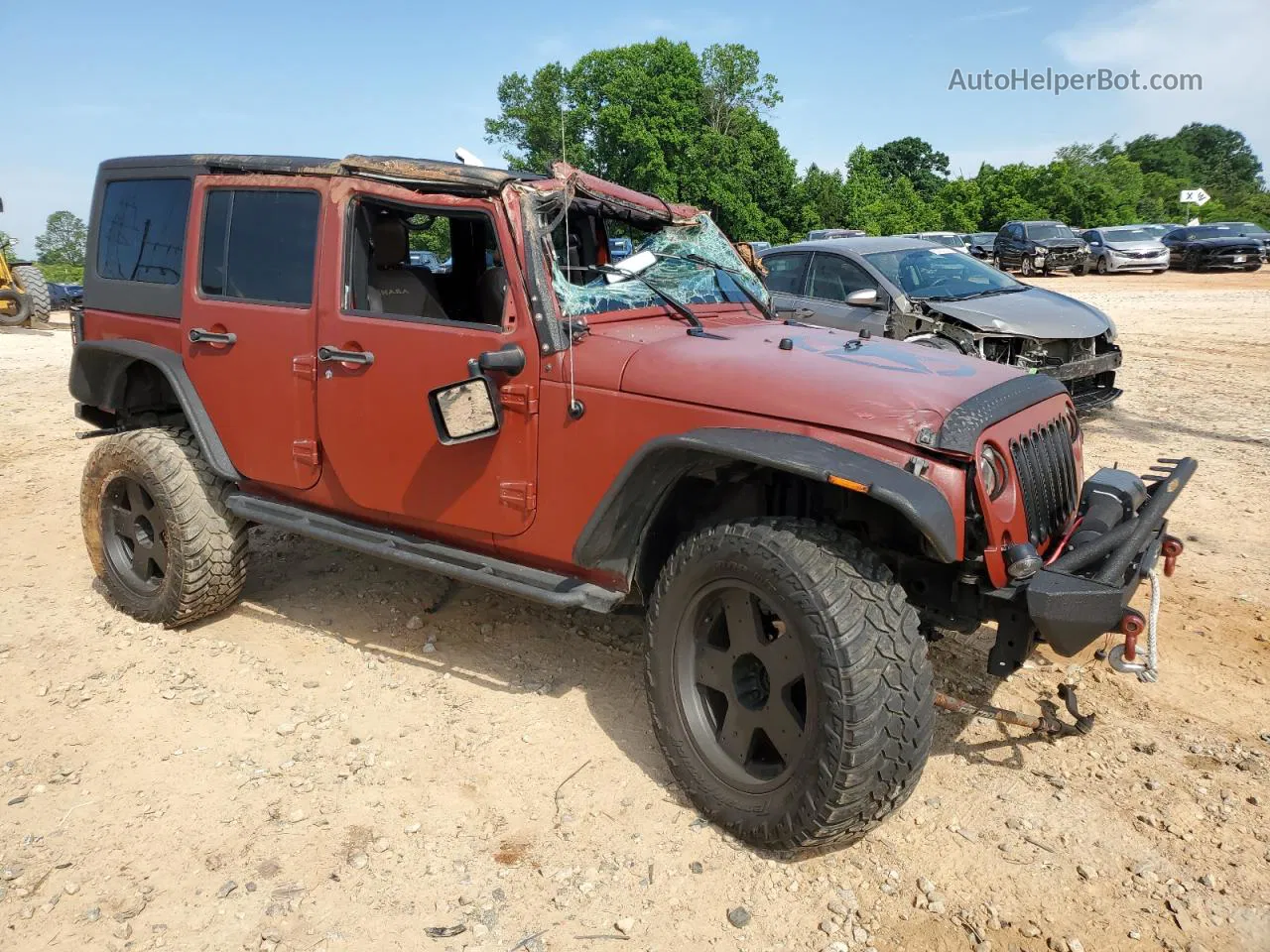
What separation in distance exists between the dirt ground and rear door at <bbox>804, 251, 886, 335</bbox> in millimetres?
3833

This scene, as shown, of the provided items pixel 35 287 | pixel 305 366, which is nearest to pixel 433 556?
pixel 305 366

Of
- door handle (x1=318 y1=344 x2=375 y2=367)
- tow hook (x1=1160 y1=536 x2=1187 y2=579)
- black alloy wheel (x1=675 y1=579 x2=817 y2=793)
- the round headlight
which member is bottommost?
black alloy wheel (x1=675 y1=579 x2=817 y2=793)

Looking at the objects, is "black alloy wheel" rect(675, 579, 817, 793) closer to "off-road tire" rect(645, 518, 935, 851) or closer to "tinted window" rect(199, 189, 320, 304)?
"off-road tire" rect(645, 518, 935, 851)

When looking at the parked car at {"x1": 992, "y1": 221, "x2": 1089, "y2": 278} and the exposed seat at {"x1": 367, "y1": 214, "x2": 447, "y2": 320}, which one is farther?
the parked car at {"x1": 992, "y1": 221, "x2": 1089, "y2": 278}

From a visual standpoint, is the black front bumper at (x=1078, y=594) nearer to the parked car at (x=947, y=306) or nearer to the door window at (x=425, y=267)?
the door window at (x=425, y=267)

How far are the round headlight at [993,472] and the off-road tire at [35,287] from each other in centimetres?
1938

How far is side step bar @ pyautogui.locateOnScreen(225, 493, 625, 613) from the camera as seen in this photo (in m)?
3.32

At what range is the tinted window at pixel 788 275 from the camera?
353 inches

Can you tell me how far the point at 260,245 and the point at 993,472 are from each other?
312 centimetres

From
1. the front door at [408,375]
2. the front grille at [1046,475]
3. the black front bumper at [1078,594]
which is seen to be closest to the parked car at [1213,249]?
the front grille at [1046,475]

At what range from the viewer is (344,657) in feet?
14.1

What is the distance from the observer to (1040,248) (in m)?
25.6

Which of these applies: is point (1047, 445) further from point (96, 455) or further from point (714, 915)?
point (96, 455)

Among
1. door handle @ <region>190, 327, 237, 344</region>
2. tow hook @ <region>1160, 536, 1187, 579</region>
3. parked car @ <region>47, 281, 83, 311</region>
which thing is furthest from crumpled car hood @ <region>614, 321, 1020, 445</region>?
parked car @ <region>47, 281, 83, 311</region>
